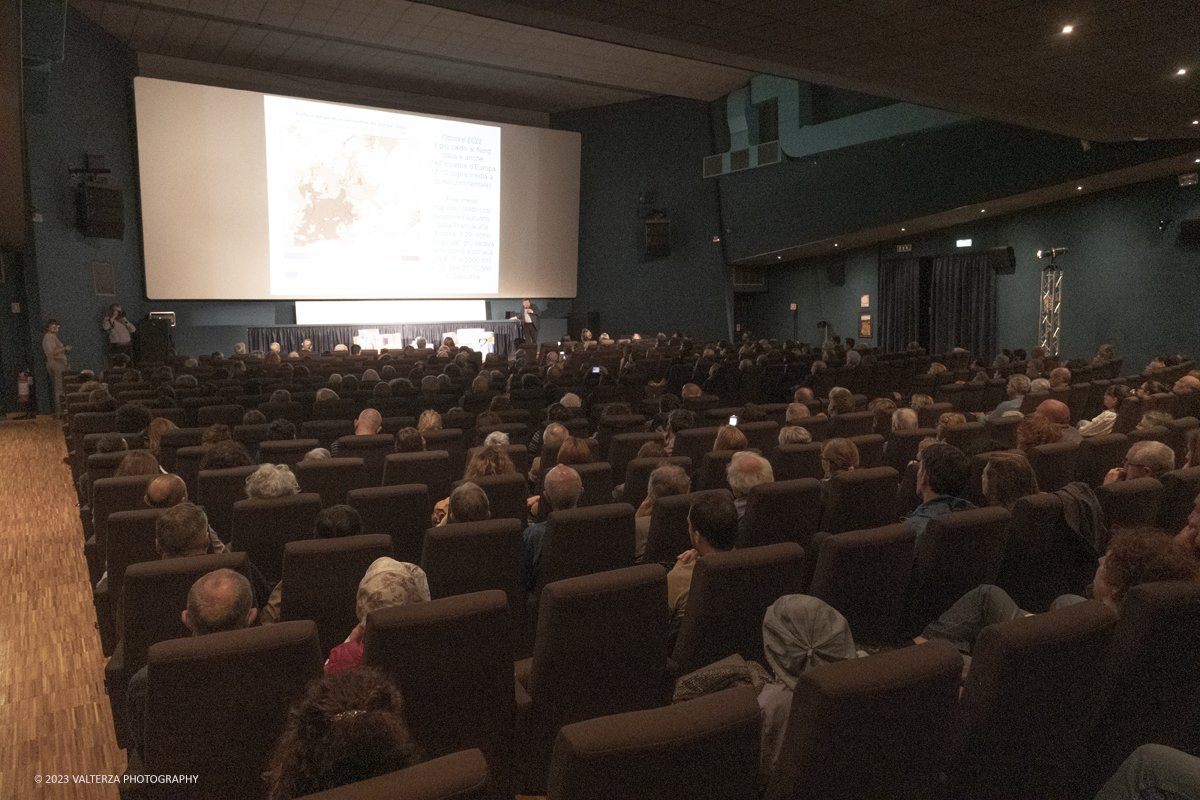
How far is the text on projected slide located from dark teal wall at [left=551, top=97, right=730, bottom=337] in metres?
3.47

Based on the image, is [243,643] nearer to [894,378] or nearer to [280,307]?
[894,378]

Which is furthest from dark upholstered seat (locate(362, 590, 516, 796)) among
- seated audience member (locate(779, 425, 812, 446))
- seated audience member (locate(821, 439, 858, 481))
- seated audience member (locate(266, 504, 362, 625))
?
seated audience member (locate(779, 425, 812, 446))

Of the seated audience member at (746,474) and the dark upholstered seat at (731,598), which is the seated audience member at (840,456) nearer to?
the seated audience member at (746,474)

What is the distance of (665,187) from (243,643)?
20451mm

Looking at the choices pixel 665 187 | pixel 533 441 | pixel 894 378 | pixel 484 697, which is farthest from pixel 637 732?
pixel 665 187

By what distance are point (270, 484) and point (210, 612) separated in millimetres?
1608

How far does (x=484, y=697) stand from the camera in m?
2.23

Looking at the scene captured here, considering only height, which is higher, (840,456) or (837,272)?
(837,272)

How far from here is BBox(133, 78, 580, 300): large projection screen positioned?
15.6m

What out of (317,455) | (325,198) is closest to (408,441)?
(317,455)

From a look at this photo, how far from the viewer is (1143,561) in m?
2.24

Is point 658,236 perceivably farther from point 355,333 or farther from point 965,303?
point 355,333

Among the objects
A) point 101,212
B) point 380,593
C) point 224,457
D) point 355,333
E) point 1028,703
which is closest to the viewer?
point 1028,703

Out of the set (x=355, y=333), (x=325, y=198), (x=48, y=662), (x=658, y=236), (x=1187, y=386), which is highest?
(x=325, y=198)
